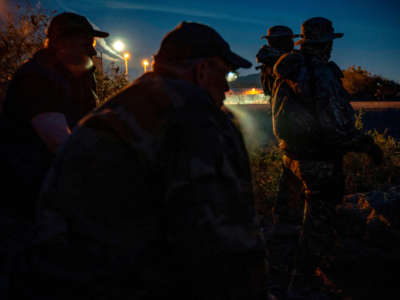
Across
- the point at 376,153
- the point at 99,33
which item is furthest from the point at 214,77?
the point at 376,153

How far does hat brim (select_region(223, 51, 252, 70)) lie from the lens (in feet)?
3.73

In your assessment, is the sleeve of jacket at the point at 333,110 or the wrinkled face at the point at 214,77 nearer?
the wrinkled face at the point at 214,77

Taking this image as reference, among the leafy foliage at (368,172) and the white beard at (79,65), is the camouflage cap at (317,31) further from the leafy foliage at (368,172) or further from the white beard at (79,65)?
the leafy foliage at (368,172)

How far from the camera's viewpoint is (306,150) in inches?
113

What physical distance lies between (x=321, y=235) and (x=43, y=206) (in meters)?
2.50

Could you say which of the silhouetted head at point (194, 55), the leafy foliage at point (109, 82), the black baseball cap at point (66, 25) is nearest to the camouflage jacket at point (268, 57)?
the black baseball cap at point (66, 25)

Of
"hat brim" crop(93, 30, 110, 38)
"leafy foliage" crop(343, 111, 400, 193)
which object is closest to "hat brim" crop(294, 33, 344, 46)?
"hat brim" crop(93, 30, 110, 38)

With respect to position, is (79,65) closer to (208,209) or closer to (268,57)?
(208,209)

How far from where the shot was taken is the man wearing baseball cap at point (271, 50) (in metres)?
3.83

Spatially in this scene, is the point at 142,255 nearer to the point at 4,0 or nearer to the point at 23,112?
the point at 23,112

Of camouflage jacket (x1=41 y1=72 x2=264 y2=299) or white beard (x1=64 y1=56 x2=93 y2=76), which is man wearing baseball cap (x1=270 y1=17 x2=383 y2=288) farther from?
camouflage jacket (x1=41 y1=72 x2=264 y2=299)

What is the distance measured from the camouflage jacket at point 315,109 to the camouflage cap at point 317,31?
0.84 feet

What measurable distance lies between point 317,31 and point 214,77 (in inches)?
88.8

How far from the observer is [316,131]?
2.69 metres
